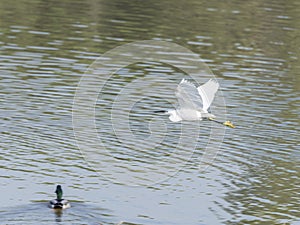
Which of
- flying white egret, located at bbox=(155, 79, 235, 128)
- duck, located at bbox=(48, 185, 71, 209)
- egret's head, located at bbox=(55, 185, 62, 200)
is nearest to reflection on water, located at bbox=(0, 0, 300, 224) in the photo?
duck, located at bbox=(48, 185, 71, 209)

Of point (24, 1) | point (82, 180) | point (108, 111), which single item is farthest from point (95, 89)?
point (24, 1)

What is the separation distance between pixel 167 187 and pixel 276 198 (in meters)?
2.39

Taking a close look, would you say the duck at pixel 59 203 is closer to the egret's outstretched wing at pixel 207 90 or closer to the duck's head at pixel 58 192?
the duck's head at pixel 58 192

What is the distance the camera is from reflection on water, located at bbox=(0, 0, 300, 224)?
19.1m

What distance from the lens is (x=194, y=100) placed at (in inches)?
818

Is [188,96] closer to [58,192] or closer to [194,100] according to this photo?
[194,100]

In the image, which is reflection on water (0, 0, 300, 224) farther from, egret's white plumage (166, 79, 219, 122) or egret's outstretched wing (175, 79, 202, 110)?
egret's outstretched wing (175, 79, 202, 110)

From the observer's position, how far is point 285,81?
30859 mm

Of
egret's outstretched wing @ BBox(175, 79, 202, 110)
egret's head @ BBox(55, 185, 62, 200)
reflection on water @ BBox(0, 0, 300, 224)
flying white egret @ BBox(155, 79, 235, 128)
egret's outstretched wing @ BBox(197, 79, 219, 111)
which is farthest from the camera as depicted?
egret's outstretched wing @ BBox(197, 79, 219, 111)

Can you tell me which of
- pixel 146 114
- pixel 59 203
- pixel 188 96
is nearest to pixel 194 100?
pixel 188 96

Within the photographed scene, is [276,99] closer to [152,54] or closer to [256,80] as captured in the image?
[256,80]

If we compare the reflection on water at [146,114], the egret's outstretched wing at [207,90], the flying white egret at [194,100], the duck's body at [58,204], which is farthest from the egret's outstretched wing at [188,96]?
the duck's body at [58,204]

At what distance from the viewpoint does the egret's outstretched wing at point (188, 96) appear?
19731 mm

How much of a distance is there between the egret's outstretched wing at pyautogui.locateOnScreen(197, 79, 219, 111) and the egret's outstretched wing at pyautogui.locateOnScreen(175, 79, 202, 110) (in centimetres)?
13
